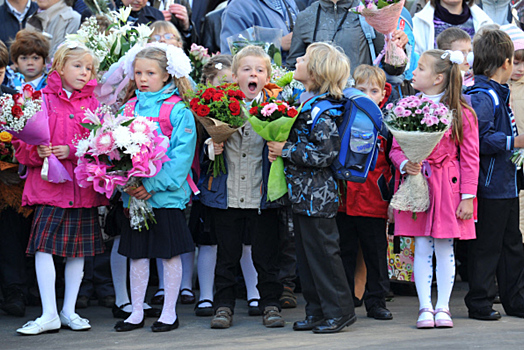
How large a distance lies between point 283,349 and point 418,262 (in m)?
1.38

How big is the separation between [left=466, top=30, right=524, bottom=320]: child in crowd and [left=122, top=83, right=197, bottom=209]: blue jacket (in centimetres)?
225

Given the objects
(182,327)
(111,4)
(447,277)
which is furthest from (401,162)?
(111,4)

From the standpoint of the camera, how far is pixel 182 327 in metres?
6.01

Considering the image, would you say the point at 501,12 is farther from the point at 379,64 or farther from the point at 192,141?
the point at 192,141

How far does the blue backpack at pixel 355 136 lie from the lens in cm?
568

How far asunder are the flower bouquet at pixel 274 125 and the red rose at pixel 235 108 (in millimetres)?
98

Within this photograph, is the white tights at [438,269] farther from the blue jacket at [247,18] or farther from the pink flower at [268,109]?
the blue jacket at [247,18]

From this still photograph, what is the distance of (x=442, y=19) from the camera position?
808 cm

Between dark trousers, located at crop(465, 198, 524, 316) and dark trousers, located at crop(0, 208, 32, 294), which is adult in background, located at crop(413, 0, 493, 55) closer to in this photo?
dark trousers, located at crop(465, 198, 524, 316)

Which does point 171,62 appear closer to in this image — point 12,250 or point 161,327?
point 161,327

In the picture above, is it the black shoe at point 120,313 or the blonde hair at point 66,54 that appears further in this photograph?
the black shoe at point 120,313

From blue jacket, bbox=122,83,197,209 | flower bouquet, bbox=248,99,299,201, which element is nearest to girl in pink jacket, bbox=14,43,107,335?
blue jacket, bbox=122,83,197,209

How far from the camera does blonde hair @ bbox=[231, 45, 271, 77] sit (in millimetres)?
6270

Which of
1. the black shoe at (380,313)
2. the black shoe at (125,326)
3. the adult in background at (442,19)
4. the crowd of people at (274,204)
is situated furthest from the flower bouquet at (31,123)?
the adult in background at (442,19)
